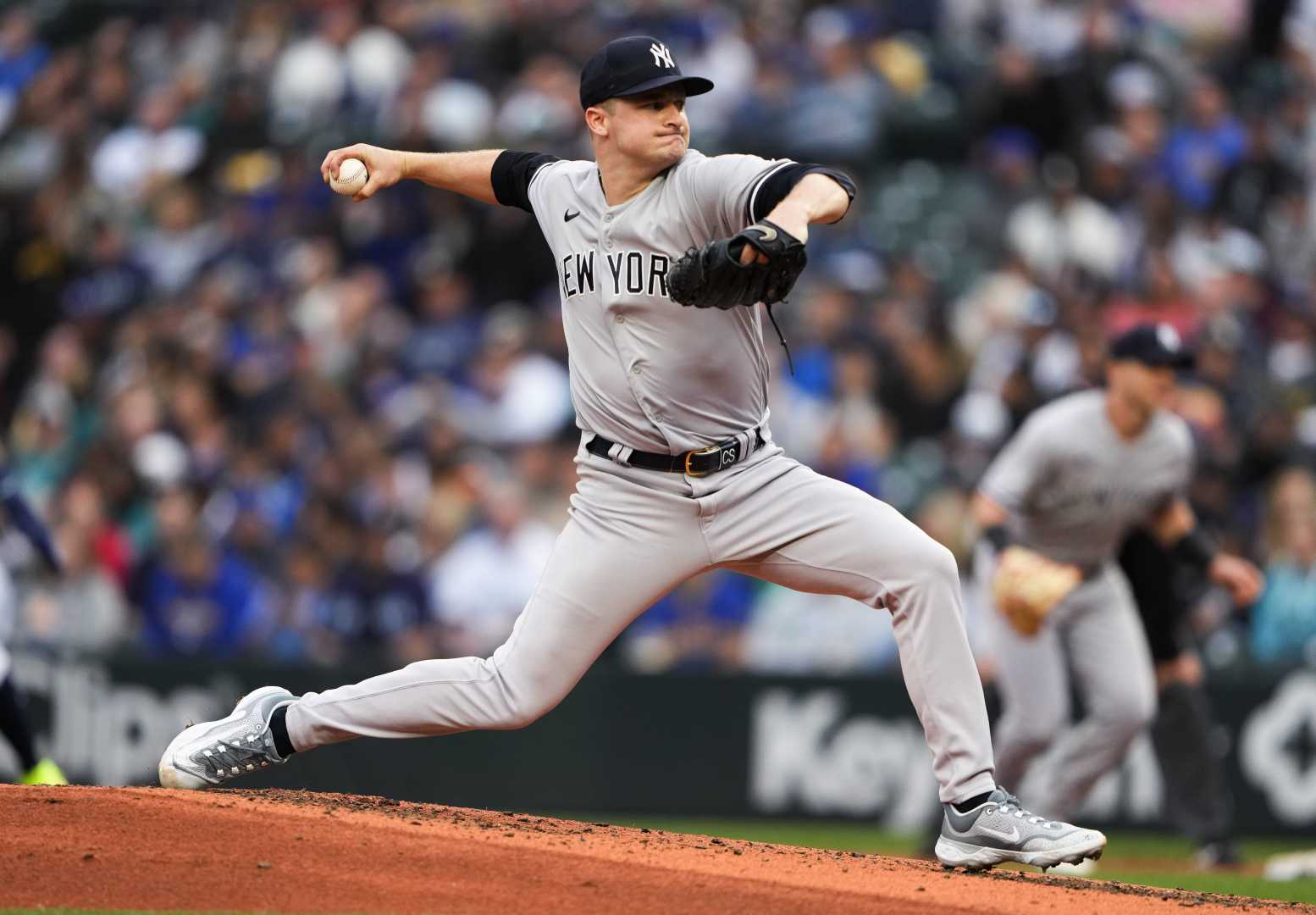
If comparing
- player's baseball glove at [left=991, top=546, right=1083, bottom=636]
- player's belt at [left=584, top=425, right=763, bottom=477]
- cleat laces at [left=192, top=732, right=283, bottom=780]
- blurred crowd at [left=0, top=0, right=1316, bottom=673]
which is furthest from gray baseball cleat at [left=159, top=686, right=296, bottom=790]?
blurred crowd at [left=0, top=0, right=1316, bottom=673]

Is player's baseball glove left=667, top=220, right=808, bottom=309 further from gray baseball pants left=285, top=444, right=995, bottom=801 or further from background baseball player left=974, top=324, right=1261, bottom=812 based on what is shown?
background baseball player left=974, top=324, right=1261, bottom=812

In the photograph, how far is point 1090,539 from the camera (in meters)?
8.27

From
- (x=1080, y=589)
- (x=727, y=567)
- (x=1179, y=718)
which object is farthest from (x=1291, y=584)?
(x=727, y=567)

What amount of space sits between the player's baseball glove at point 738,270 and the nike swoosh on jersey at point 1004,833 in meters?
1.62

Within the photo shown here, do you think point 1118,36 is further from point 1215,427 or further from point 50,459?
point 50,459

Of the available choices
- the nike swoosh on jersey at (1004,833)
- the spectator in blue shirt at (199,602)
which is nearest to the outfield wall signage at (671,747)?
the spectator in blue shirt at (199,602)

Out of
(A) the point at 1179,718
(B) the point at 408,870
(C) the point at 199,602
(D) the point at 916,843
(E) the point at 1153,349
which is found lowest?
(D) the point at 916,843

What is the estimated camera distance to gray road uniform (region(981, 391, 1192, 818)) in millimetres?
8078

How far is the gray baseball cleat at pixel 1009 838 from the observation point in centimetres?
519

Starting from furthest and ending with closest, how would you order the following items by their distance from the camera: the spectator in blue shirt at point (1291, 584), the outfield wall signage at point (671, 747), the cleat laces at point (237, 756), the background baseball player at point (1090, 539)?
the spectator in blue shirt at point (1291, 584), the outfield wall signage at point (671, 747), the background baseball player at point (1090, 539), the cleat laces at point (237, 756)

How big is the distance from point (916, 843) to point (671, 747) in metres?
1.64

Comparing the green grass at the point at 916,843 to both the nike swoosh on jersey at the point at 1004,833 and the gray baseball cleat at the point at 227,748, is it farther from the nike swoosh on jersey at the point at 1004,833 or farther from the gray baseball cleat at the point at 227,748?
the gray baseball cleat at the point at 227,748

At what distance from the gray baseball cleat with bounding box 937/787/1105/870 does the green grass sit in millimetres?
2489

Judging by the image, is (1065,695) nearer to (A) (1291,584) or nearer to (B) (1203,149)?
(A) (1291,584)
